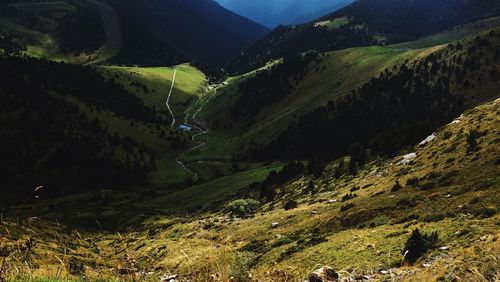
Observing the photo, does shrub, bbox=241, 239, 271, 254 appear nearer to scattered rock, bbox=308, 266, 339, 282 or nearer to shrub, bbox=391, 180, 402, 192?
shrub, bbox=391, 180, 402, 192

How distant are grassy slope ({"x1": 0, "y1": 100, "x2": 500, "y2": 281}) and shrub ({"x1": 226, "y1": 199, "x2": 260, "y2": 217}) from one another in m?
1.85

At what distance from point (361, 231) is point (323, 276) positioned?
20.5 m

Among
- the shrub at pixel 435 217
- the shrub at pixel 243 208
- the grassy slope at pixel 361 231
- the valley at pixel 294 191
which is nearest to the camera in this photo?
the grassy slope at pixel 361 231

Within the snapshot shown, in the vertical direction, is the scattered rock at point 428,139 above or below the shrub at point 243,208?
above

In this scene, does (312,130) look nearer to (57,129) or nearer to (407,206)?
(57,129)

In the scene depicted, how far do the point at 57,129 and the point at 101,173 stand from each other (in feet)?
111

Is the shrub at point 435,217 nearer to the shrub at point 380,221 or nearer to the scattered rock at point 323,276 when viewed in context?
the shrub at point 380,221

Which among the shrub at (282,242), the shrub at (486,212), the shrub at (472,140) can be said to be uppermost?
the shrub at (486,212)

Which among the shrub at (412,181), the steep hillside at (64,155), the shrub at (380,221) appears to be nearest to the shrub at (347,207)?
the shrub at (412,181)

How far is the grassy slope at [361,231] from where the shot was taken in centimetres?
1005

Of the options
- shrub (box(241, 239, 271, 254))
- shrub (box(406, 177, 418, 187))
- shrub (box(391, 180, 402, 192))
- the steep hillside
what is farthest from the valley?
shrub (box(391, 180, 402, 192))

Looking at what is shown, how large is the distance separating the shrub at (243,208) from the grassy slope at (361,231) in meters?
1.85

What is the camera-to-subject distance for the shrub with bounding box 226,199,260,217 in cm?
6166

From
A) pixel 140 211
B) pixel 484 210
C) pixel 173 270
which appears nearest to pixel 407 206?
pixel 484 210
